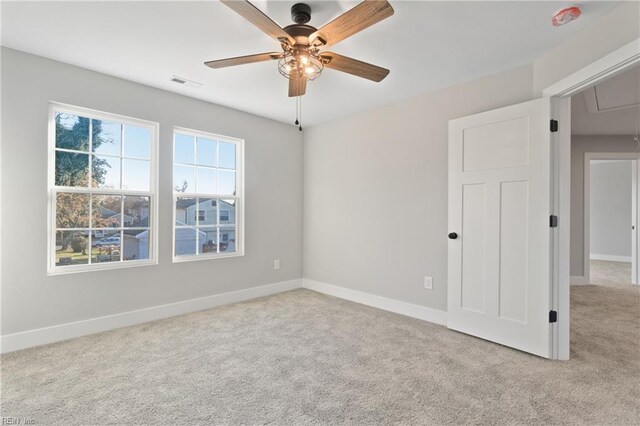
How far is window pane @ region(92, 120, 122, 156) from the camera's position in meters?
3.02

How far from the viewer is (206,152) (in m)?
3.86

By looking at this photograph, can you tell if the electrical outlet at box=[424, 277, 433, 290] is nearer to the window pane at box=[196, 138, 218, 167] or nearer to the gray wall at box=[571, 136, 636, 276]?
the window pane at box=[196, 138, 218, 167]

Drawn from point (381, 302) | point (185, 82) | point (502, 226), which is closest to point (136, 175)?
point (185, 82)

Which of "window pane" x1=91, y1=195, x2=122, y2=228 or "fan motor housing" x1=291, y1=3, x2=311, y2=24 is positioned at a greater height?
"fan motor housing" x1=291, y1=3, x2=311, y2=24

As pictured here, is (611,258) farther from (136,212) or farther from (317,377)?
(136,212)

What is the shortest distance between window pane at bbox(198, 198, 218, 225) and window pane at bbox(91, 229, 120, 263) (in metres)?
0.91

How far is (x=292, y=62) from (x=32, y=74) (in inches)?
93.9

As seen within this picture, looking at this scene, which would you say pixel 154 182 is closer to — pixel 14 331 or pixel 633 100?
pixel 14 331

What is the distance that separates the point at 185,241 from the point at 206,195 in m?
0.61

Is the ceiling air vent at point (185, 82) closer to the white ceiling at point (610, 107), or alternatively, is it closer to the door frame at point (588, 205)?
the white ceiling at point (610, 107)

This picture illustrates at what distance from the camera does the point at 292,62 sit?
6.57 ft

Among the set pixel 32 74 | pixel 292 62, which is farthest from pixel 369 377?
pixel 32 74

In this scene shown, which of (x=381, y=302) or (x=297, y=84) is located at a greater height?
(x=297, y=84)

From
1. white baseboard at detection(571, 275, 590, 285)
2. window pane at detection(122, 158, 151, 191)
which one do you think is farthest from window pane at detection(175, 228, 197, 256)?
white baseboard at detection(571, 275, 590, 285)
